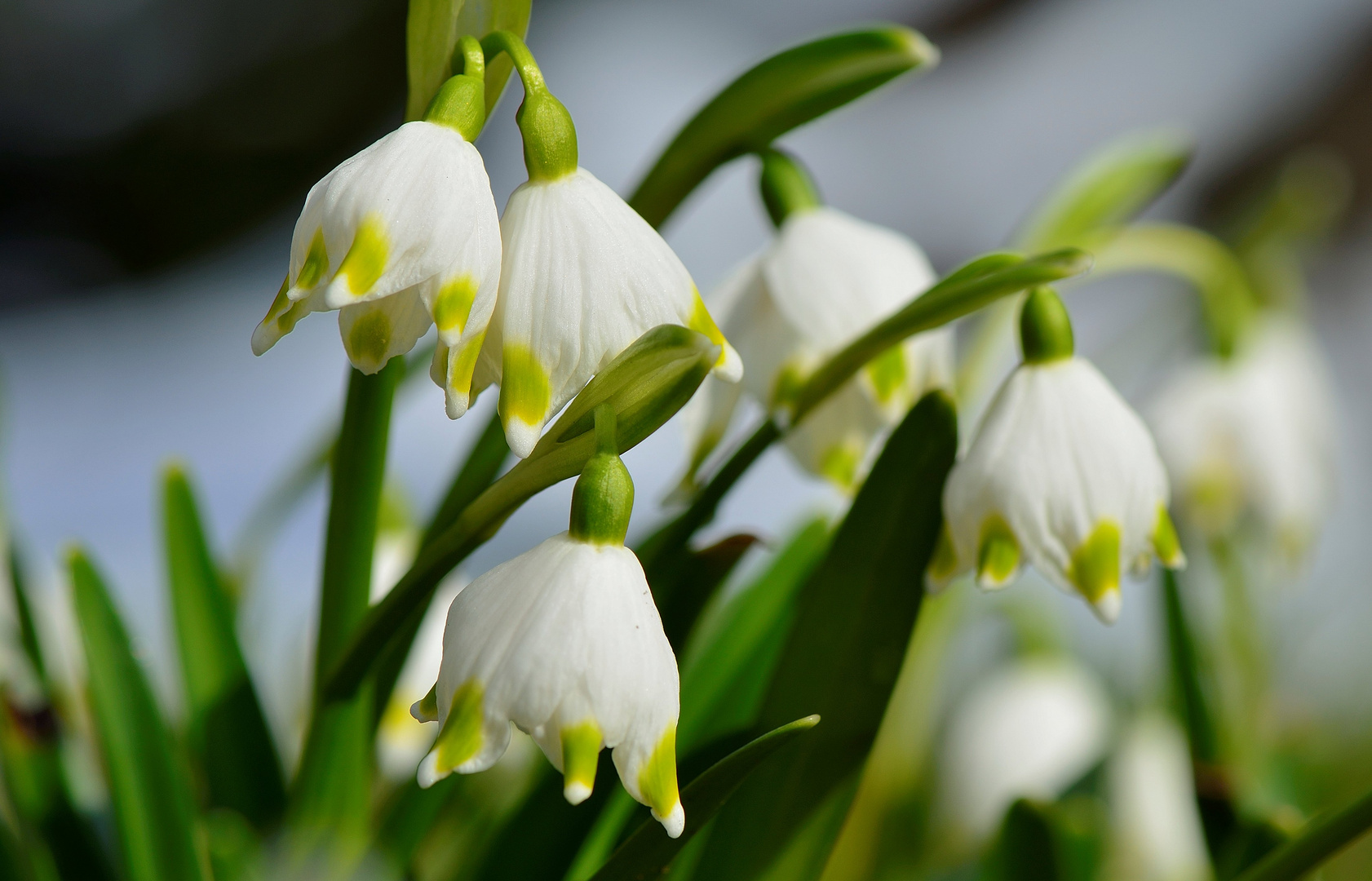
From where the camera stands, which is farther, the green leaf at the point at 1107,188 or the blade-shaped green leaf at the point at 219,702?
the green leaf at the point at 1107,188

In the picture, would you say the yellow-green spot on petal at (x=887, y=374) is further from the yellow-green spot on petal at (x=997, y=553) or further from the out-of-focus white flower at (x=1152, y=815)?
the out-of-focus white flower at (x=1152, y=815)

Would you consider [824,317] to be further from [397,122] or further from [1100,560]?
[397,122]

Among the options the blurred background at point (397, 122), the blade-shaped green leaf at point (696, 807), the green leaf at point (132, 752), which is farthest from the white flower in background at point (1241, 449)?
the blurred background at point (397, 122)

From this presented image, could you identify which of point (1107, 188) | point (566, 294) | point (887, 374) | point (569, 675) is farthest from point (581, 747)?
Result: point (1107, 188)

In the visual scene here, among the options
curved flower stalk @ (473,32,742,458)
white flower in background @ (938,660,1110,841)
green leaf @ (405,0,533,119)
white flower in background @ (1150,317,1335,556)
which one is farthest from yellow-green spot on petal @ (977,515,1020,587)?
white flower in background @ (938,660,1110,841)

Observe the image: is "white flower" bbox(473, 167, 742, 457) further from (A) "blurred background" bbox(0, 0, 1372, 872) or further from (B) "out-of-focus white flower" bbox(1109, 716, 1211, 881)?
(A) "blurred background" bbox(0, 0, 1372, 872)

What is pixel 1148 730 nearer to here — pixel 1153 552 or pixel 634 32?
pixel 1153 552

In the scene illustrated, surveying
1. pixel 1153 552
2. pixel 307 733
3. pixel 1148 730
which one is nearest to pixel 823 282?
pixel 1153 552
